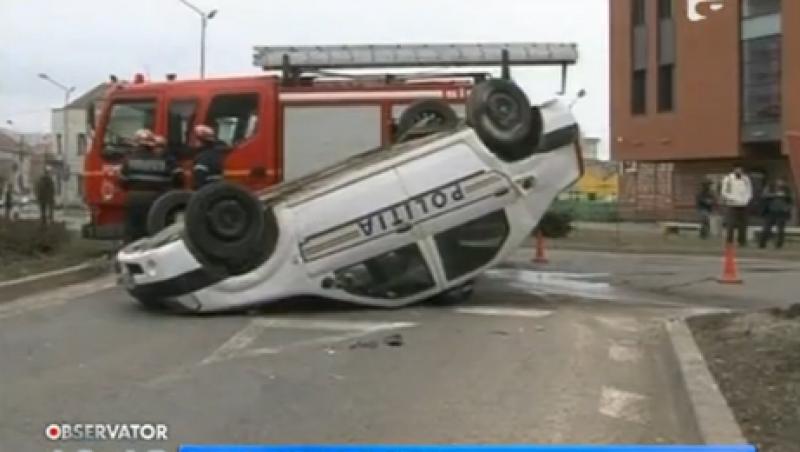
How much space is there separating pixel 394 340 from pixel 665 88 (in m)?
39.7

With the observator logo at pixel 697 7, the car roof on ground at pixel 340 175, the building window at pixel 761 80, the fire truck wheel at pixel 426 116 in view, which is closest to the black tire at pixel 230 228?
the car roof on ground at pixel 340 175

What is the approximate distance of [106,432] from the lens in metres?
6.66

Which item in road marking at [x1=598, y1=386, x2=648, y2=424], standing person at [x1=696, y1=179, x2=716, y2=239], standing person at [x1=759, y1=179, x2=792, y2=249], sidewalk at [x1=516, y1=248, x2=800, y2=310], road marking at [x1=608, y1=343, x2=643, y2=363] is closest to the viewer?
road marking at [x1=598, y1=386, x2=648, y2=424]

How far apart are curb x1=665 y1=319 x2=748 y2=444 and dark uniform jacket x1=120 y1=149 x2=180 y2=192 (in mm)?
7622

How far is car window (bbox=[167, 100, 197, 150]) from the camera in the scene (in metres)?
16.6

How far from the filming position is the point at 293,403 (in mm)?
7652

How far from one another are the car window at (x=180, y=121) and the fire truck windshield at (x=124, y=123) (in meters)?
0.41

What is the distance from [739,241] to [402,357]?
55.3 feet

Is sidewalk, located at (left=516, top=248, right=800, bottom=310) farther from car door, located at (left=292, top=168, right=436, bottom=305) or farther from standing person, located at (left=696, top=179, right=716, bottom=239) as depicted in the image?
standing person, located at (left=696, top=179, right=716, bottom=239)

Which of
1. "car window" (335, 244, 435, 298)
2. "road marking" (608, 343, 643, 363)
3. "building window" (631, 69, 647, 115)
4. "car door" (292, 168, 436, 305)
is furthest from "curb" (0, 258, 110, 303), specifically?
"building window" (631, 69, 647, 115)

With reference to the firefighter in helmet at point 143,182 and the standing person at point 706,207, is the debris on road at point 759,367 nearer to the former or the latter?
the firefighter in helmet at point 143,182

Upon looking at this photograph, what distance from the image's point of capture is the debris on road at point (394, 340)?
10.2 m

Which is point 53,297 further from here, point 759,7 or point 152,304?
point 759,7

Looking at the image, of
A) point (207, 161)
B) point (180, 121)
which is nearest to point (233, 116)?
point (180, 121)
